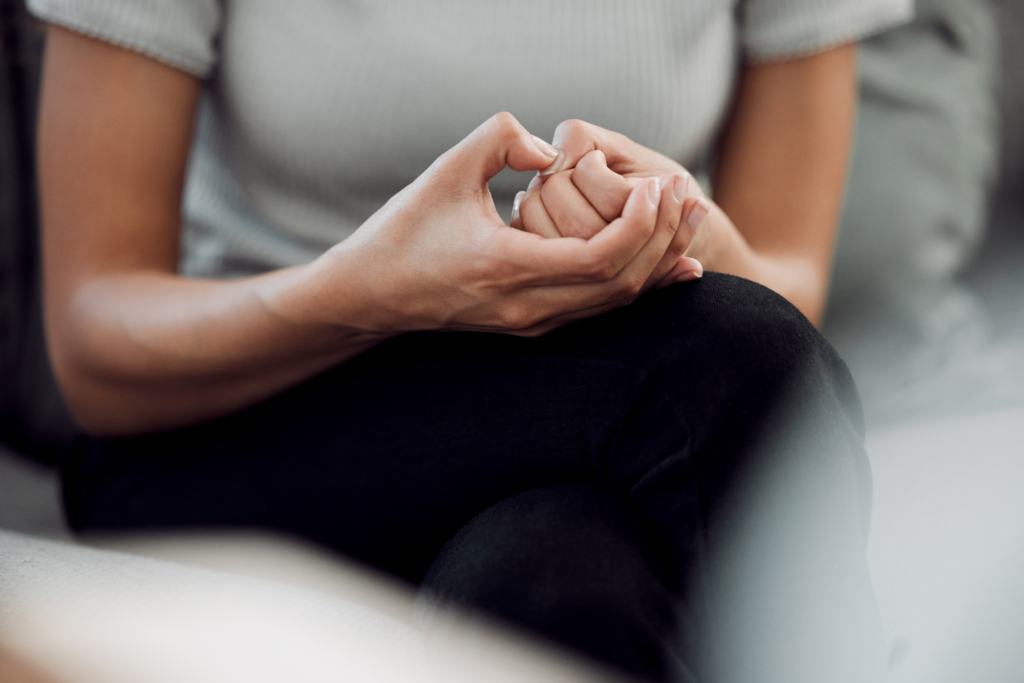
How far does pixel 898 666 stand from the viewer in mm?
451

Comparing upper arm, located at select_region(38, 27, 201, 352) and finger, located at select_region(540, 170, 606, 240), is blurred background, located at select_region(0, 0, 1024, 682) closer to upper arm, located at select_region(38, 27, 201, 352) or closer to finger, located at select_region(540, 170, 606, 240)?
upper arm, located at select_region(38, 27, 201, 352)

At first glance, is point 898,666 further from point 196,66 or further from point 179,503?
point 196,66

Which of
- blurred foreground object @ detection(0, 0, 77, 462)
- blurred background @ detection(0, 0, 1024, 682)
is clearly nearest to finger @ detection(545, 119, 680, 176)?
blurred background @ detection(0, 0, 1024, 682)

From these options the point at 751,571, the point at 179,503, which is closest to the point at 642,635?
the point at 751,571

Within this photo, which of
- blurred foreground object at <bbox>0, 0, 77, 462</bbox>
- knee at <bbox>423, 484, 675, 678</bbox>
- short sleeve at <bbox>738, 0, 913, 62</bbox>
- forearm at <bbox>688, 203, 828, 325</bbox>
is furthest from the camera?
blurred foreground object at <bbox>0, 0, 77, 462</bbox>

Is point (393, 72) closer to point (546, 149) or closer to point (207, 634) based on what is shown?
point (546, 149)

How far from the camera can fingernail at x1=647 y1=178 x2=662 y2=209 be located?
37 centimetres

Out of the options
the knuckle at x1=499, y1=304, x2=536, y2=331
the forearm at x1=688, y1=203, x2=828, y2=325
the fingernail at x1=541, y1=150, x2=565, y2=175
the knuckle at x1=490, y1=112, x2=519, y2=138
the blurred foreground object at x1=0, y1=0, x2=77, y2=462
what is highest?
the knuckle at x1=490, y1=112, x2=519, y2=138

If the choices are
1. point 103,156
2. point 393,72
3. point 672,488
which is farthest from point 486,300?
point 103,156

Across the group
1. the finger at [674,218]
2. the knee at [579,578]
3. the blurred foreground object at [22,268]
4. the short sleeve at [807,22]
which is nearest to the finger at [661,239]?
the finger at [674,218]

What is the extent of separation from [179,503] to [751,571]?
1.32 feet

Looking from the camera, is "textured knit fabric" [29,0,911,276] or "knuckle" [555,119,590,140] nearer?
"knuckle" [555,119,590,140]

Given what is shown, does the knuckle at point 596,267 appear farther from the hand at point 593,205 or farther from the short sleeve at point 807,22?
the short sleeve at point 807,22

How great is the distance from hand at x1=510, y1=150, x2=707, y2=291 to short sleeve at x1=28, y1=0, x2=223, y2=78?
320mm
